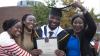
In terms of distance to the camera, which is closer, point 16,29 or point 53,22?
point 16,29

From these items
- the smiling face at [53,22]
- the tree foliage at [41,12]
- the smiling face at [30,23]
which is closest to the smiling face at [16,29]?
the smiling face at [30,23]

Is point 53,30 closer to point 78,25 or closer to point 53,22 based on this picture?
point 53,22

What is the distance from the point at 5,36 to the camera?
5637mm

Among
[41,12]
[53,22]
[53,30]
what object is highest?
[53,22]

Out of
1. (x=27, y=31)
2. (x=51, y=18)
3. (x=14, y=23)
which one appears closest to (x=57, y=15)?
(x=51, y=18)

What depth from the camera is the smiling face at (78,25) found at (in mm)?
6648

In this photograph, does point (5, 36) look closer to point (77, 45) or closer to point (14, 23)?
point (14, 23)

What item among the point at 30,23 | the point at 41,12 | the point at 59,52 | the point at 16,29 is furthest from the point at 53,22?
the point at 41,12

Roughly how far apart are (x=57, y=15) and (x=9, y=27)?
1132mm

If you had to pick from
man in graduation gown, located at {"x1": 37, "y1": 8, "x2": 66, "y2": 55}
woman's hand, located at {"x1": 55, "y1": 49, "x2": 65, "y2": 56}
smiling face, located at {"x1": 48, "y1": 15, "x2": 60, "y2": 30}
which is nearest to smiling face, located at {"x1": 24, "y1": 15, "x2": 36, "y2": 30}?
man in graduation gown, located at {"x1": 37, "y1": 8, "x2": 66, "y2": 55}

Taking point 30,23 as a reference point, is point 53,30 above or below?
below

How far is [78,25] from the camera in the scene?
6637 millimetres

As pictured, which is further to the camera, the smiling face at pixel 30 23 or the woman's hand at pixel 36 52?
the smiling face at pixel 30 23

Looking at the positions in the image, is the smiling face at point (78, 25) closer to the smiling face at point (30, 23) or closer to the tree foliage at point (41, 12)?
the smiling face at point (30, 23)
